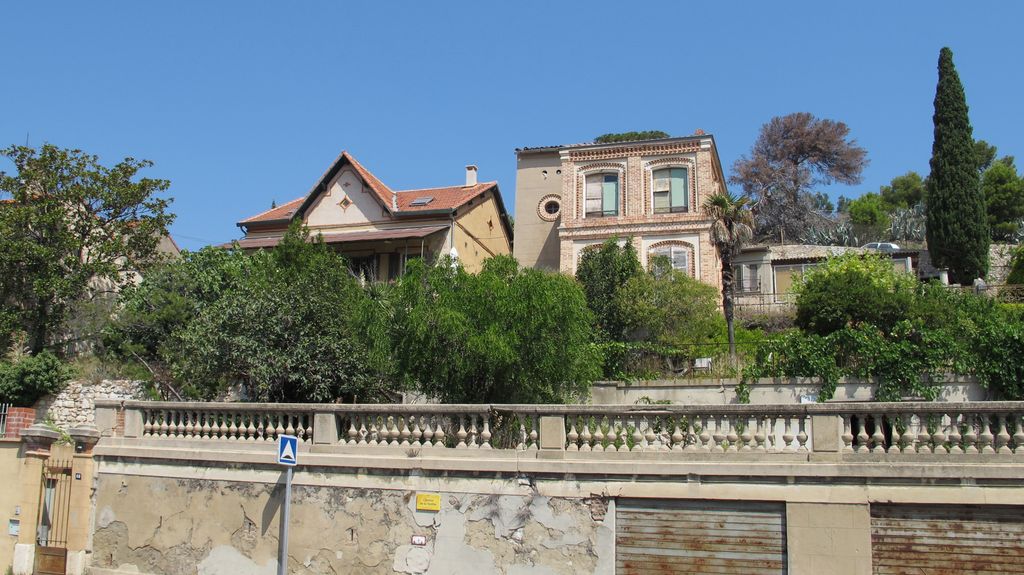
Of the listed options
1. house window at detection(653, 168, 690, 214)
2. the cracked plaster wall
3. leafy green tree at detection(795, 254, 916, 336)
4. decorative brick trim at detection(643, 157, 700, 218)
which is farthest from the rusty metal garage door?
house window at detection(653, 168, 690, 214)

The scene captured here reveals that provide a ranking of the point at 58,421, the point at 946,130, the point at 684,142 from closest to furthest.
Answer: the point at 58,421
the point at 684,142
the point at 946,130

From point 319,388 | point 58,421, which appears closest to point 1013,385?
point 319,388

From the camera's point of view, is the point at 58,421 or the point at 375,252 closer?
the point at 58,421

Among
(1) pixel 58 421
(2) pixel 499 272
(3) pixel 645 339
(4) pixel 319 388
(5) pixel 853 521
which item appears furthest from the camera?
(3) pixel 645 339

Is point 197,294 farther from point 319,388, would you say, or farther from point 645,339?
point 645,339

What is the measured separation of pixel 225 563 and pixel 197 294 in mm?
13980

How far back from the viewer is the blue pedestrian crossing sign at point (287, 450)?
1291 cm

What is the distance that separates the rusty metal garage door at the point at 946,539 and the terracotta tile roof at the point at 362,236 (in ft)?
76.0

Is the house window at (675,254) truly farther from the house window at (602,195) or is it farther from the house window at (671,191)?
the house window at (602,195)

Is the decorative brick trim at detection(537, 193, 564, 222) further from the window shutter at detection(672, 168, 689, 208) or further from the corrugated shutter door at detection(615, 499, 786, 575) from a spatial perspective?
the corrugated shutter door at detection(615, 499, 786, 575)

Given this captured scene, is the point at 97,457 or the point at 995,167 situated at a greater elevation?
the point at 995,167

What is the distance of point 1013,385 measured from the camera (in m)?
18.7

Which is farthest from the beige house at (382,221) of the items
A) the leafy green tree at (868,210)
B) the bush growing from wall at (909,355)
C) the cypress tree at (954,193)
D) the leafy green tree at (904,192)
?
the leafy green tree at (904,192)

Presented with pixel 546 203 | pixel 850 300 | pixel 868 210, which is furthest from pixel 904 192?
pixel 850 300
